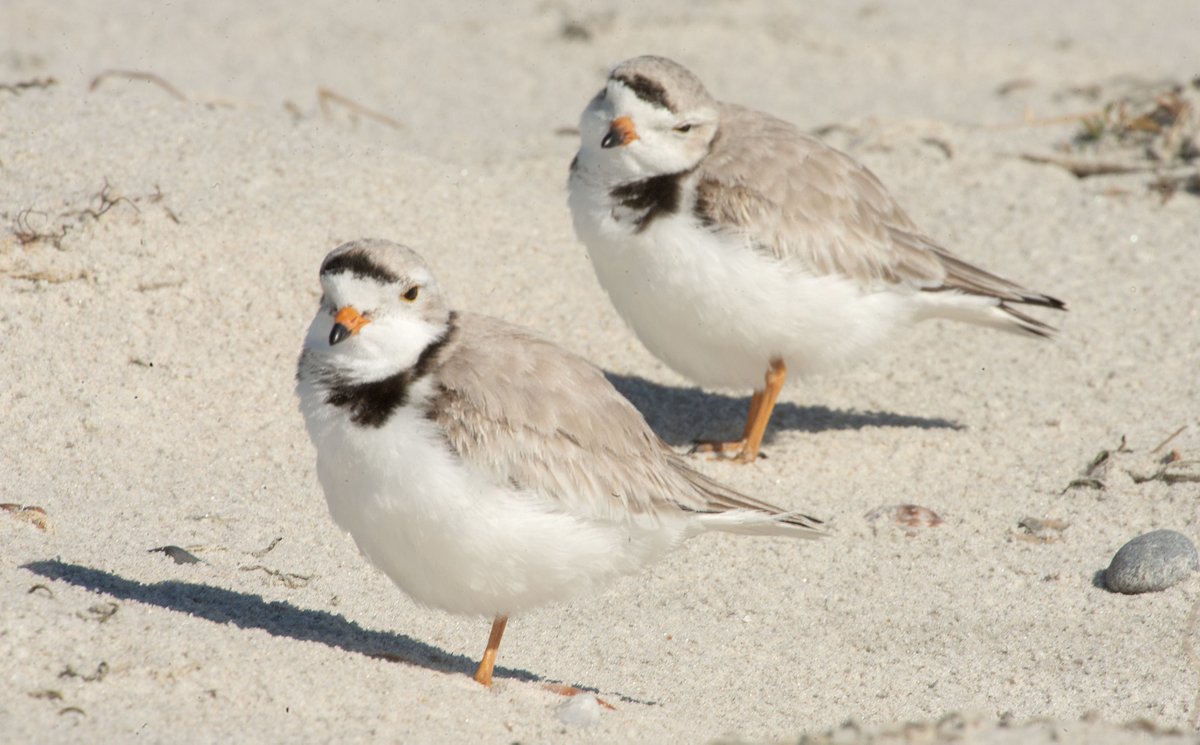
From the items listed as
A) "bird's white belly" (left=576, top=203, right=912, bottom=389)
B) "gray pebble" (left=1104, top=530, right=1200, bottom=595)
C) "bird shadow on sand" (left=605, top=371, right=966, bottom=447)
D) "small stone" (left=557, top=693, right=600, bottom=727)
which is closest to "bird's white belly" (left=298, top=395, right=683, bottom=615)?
"small stone" (left=557, top=693, right=600, bottom=727)

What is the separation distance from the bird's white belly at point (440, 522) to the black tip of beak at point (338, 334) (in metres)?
0.23

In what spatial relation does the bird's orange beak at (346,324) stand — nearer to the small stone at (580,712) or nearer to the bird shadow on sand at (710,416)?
the small stone at (580,712)

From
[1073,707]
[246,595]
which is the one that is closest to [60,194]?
[246,595]

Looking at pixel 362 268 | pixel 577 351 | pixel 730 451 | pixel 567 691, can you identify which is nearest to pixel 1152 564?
pixel 730 451

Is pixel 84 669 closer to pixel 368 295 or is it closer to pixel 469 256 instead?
pixel 368 295

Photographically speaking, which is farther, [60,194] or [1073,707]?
[60,194]

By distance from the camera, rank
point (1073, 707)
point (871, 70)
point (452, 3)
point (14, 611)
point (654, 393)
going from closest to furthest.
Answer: point (14, 611)
point (1073, 707)
point (654, 393)
point (871, 70)
point (452, 3)

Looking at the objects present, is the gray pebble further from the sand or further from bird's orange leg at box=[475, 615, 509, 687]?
bird's orange leg at box=[475, 615, 509, 687]

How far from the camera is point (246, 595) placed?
486 cm

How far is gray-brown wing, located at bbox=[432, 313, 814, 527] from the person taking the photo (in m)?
4.27

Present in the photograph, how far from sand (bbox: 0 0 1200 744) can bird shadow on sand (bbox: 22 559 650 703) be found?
0.07ft

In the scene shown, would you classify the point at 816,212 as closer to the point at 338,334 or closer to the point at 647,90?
the point at 647,90

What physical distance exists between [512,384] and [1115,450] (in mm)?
3426

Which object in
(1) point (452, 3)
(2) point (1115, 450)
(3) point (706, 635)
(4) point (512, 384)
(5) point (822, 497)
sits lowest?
(3) point (706, 635)
